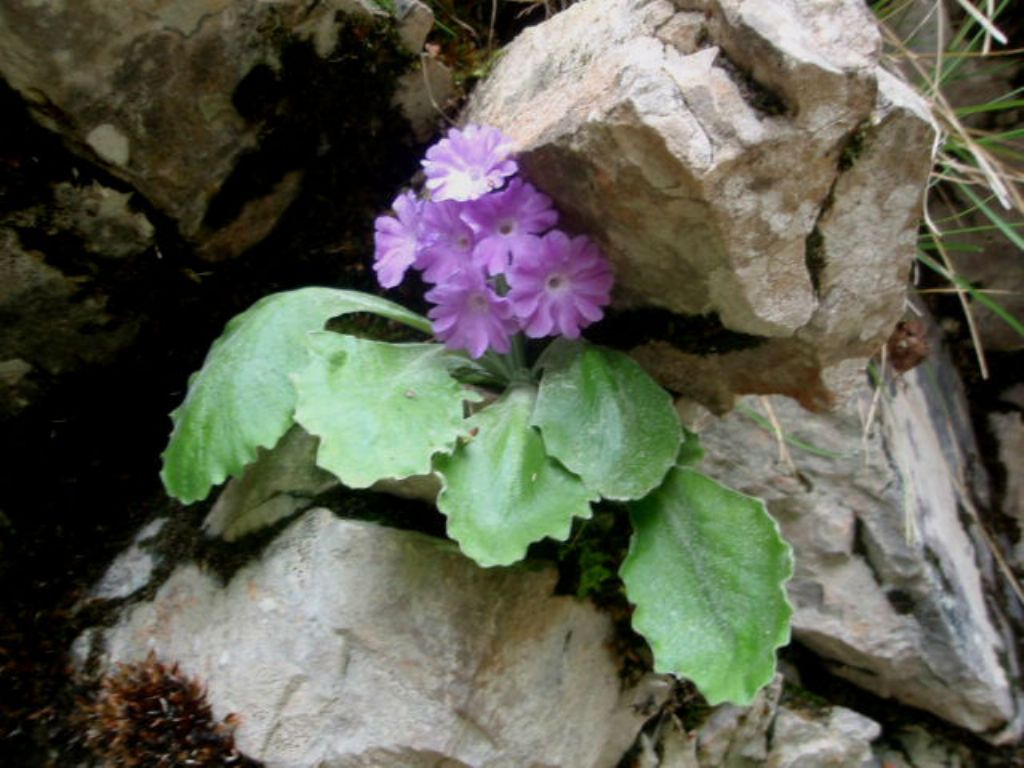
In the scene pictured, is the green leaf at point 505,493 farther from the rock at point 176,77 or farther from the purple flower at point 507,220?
the rock at point 176,77

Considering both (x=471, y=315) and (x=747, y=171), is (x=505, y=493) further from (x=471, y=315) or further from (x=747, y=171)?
(x=747, y=171)

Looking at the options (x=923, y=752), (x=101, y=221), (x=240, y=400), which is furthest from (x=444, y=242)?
(x=923, y=752)

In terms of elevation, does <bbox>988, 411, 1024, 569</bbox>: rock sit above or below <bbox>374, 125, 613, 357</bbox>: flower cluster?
below

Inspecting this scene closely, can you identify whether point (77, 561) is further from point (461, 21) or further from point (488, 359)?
point (461, 21)

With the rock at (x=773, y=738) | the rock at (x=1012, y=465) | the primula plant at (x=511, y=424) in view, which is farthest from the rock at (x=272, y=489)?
the rock at (x=1012, y=465)

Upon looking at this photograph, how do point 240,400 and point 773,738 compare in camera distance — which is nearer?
point 240,400

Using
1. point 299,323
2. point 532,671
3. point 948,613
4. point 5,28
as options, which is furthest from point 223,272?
point 948,613

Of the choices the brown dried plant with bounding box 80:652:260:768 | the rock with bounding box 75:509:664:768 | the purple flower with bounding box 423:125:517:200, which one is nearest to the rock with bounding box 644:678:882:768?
the rock with bounding box 75:509:664:768

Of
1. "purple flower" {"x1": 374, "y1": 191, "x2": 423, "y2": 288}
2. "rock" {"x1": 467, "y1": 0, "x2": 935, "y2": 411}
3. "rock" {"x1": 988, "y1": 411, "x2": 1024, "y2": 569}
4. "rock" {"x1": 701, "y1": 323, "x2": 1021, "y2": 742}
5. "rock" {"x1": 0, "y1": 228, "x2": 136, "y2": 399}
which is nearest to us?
"rock" {"x1": 467, "y1": 0, "x2": 935, "y2": 411}

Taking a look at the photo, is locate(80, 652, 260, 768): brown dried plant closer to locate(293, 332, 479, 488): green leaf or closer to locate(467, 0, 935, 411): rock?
locate(293, 332, 479, 488): green leaf
